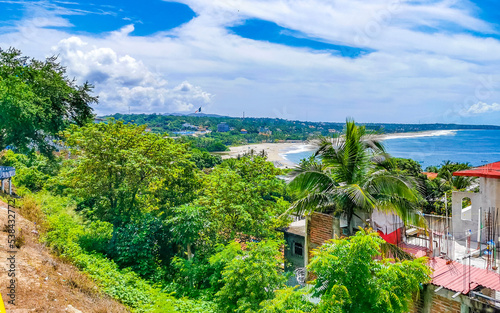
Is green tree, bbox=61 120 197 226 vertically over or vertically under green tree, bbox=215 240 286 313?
over

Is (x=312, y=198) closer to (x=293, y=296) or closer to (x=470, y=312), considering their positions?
(x=293, y=296)

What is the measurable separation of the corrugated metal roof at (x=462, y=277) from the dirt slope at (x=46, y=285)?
813 centimetres

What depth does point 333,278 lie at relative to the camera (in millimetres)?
5820

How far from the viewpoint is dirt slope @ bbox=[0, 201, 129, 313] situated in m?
8.16

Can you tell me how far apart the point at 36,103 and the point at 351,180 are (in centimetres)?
2044

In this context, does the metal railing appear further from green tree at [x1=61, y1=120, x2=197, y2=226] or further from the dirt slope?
the dirt slope

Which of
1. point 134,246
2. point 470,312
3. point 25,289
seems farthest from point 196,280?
point 470,312

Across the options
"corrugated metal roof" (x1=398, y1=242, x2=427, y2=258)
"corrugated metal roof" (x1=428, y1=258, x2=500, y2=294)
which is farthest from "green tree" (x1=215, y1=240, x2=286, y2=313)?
"corrugated metal roof" (x1=428, y1=258, x2=500, y2=294)

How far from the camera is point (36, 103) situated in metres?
21.3

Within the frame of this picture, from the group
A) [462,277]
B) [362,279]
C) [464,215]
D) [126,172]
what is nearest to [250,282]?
[362,279]

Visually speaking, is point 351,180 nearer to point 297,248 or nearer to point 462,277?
point 462,277

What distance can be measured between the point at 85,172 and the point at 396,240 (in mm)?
14282

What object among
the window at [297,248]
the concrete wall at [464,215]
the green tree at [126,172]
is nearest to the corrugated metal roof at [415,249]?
the concrete wall at [464,215]

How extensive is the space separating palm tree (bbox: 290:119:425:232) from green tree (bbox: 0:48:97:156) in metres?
17.3
